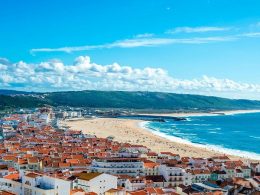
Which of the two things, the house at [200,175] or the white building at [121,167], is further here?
the white building at [121,167]

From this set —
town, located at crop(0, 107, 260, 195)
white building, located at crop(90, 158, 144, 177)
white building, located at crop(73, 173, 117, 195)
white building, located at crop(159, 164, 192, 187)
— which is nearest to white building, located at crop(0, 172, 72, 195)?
town, located at crop(0, 107, 260, 195)

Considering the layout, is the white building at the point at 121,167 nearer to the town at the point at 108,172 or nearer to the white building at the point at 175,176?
the town at the point at 108,172

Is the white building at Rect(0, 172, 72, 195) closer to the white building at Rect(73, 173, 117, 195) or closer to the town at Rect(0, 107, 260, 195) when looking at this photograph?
the town at Rect(0, 107, 260, 195)

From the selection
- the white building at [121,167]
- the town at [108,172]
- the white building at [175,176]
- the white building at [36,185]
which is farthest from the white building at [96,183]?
the white building at [121,167]

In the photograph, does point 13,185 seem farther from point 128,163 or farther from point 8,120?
point 8,120

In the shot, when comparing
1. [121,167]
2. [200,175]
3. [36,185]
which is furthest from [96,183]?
[200,175]

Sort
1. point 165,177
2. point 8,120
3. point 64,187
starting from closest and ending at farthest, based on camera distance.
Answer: point 64,187, point 165,177, point 8,120

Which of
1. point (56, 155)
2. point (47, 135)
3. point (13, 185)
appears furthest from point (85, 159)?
point (47, 135)
